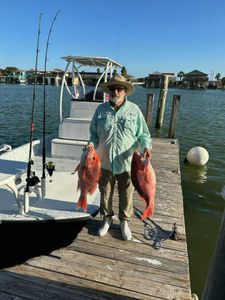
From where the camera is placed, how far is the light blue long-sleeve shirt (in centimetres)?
322

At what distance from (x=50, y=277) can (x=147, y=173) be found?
1.54 metres

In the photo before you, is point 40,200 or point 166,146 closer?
point 40,200

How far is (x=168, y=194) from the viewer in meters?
5.45

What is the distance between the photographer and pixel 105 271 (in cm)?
310

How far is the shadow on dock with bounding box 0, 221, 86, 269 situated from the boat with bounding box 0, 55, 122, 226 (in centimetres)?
13

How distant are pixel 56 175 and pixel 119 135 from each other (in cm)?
225

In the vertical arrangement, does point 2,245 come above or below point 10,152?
below

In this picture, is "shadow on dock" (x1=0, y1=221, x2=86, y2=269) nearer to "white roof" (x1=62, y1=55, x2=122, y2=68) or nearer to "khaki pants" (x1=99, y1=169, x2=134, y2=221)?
"khaki pants" (x1=99, y1=169, x2=134, y2=221)

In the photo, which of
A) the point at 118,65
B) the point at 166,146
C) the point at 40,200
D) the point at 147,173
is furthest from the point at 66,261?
the point at 166,146

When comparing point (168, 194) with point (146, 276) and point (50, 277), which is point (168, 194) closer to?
point (146, 276)

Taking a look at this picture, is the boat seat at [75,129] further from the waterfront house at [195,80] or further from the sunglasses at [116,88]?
the waterfront house at [195,80]

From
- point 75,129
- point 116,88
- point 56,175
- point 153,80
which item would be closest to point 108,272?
point 116,88

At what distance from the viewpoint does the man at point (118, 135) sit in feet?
10.6

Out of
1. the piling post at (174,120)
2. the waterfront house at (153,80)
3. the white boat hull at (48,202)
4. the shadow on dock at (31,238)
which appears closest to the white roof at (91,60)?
the white boat hull at (48,202)
